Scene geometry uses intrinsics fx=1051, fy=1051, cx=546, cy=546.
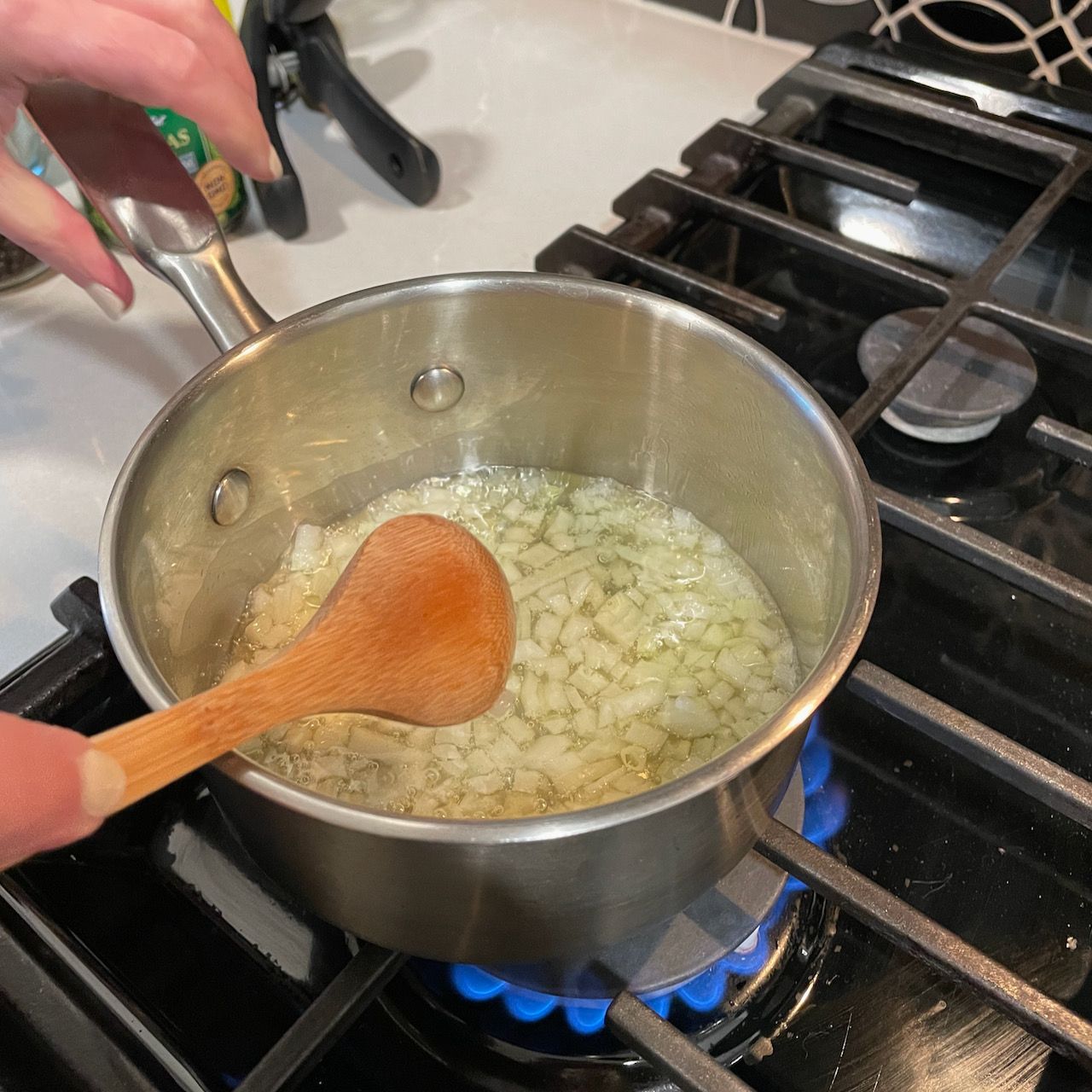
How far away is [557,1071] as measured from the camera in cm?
51

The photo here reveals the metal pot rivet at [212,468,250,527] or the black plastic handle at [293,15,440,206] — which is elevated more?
the black plastic handle at [293,15,440,206]

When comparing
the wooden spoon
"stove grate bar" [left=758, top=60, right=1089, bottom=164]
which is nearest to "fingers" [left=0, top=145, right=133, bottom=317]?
the wooden spoon

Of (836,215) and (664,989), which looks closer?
(664,989)

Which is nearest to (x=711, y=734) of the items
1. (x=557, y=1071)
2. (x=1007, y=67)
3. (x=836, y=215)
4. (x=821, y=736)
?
(x=821, y=736)

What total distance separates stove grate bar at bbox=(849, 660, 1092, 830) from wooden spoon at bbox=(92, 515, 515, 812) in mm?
194

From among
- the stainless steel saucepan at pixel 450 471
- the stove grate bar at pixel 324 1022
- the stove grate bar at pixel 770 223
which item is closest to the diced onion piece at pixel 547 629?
the stainless steel saucepan at pixel 450 471

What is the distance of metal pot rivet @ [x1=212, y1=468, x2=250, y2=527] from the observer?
Answer: 61 centimetres

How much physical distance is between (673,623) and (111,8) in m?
0.47

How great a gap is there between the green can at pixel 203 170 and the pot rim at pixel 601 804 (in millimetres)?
259

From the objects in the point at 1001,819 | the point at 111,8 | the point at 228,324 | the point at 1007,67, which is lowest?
the point at 1001,819

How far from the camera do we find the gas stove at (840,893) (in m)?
0.48

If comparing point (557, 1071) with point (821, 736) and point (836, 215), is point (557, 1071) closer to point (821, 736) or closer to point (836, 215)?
point (821, 736)

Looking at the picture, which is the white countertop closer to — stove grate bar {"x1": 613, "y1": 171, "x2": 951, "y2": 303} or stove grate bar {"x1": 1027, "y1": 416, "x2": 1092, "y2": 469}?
stove grate bar {"x1": 613, "y1": 171, "x2": 951, "y2": 303}

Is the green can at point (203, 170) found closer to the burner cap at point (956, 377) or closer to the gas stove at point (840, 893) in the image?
the gas stove at point (840, 893)
